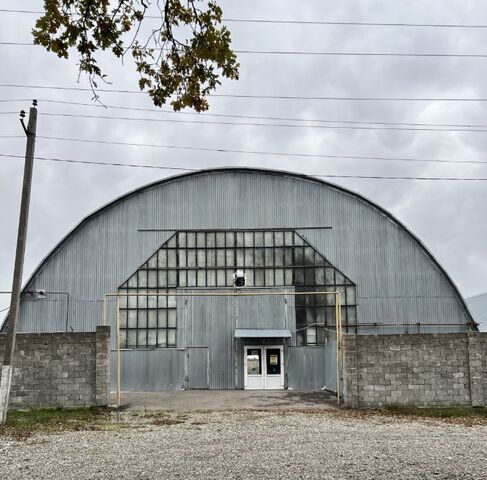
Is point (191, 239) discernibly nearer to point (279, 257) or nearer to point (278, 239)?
point (278, 239)

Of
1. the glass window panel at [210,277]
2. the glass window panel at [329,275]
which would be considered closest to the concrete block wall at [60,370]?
the glass window panel at [210,277]

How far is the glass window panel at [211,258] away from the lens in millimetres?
25094

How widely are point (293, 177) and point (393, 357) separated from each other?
10816 mm

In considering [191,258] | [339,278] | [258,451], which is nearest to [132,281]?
[191,258]

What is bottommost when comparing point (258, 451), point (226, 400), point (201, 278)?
point (258, 451)

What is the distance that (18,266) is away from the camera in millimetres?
14367

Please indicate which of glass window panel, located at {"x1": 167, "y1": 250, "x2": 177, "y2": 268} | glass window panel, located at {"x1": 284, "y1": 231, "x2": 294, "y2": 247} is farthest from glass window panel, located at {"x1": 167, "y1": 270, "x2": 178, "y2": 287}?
glass window panel, located at {"x1": 284, "y1": 231, "x2": 294, "y2": 247}

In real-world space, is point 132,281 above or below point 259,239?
below

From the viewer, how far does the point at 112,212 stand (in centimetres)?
2561

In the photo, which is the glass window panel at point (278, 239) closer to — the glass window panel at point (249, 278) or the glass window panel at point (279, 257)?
the glass window panel at point (279, 257)

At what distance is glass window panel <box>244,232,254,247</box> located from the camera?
2527 centimetres

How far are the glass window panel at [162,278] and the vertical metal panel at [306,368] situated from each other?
5.66 metres

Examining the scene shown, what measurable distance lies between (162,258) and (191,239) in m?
1.40

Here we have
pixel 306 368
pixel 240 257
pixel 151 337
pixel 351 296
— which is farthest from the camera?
pixel 240 257
